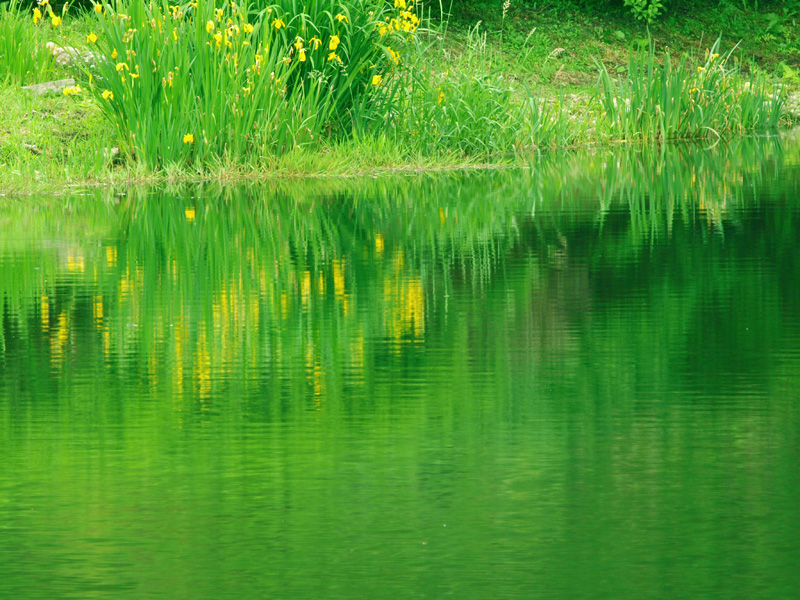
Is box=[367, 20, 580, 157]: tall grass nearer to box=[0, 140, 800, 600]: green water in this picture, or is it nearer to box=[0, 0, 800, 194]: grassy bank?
box=[0, 0, 800, 194]: grassy bank

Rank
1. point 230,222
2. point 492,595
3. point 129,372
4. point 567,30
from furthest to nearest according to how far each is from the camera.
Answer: point 567,30
point 230,222
point 129,372
point 492,595

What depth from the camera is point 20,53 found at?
16.3 metres

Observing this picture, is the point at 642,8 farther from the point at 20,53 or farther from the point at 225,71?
the point at 225,71

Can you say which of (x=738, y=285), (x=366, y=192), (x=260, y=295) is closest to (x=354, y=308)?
(x=260, y=295)

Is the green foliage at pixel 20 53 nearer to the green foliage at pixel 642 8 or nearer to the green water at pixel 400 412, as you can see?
the green water at pixel 400 412

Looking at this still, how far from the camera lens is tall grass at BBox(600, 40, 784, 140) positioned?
1770 centimetres

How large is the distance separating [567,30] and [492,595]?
21982 mm

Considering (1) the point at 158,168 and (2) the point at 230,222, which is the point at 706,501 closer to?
(2) the point at 230,222

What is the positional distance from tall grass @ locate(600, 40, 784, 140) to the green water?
779cm

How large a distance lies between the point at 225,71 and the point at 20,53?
3.75 m

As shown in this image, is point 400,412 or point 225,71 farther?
point 225,71

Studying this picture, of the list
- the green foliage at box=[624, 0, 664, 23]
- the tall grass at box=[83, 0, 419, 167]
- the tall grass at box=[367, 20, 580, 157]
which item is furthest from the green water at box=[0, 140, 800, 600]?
the green foliage at box=[624, 0, 664, 23]

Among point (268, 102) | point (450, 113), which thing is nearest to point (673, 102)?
point (450, 113)

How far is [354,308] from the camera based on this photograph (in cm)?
719
